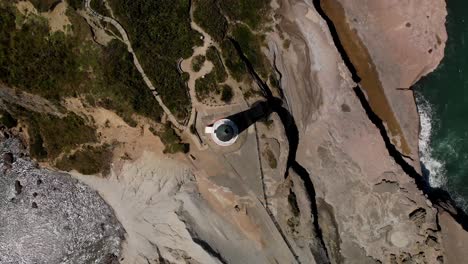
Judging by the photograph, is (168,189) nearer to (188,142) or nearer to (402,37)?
(188,142)

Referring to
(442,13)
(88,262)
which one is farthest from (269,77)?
(88,262)

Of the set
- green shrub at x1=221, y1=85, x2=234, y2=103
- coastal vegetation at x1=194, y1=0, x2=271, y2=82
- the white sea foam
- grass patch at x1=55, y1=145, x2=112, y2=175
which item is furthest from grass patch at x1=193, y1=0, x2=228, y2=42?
the white sea foam

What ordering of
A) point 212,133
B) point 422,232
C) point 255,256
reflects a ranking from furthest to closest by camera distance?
point 422,232, point 255,256, point 212,133

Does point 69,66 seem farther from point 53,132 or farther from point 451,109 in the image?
point 451,109

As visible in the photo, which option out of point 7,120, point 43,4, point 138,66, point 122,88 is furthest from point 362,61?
point 7,120

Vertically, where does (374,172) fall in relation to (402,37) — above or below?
below

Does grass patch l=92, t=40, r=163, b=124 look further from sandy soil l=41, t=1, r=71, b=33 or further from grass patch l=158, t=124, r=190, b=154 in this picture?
sandy soil l=41, t=1, r=71, b=33

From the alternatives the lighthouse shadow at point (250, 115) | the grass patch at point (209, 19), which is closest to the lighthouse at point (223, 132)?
the lighthouse shadow at point (250, 115)
